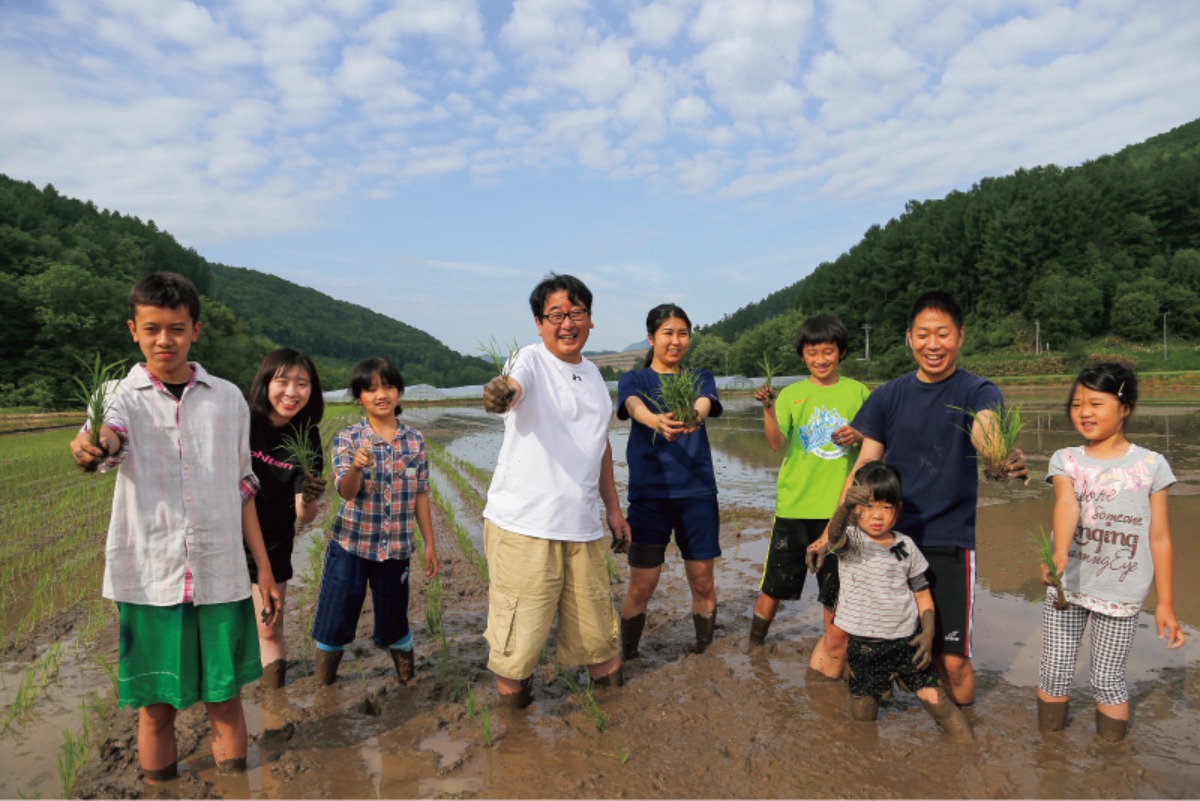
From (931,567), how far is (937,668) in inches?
18.7

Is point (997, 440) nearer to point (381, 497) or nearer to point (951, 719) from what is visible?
point (951, 719)

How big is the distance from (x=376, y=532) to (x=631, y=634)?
1.55 m

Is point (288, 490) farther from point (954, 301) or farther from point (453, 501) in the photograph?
point (453, 501)

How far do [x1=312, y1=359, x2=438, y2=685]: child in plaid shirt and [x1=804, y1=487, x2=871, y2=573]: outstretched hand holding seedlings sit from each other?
1.90m

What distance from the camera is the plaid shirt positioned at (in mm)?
3305

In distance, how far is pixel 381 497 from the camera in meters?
3.35

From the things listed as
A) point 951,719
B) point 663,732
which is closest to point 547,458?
point 663,732

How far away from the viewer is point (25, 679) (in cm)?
347

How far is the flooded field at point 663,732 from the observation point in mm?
2471

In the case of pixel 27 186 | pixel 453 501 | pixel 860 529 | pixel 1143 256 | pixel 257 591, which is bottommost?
pixel 453 501

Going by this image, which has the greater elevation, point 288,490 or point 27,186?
point 27,186

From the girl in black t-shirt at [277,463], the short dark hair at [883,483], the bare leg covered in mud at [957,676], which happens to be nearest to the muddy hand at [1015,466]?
the short dark hair at [883,483]

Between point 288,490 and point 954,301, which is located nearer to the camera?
point 954,301

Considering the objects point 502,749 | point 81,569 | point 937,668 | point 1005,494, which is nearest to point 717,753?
point 502,749
